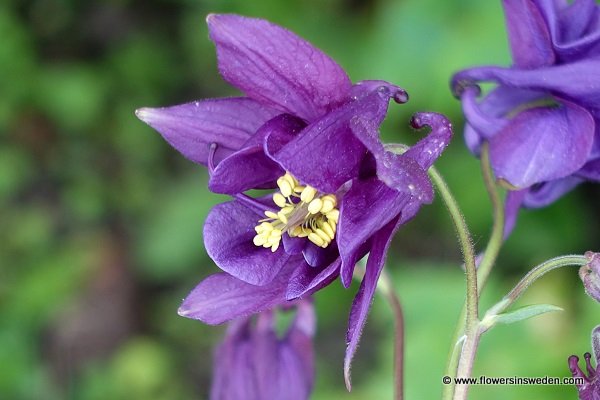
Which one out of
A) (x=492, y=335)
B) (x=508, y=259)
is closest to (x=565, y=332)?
(x=492, y=335)

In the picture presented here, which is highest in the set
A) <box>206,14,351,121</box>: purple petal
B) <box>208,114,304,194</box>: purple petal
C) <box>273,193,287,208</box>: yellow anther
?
<box>206,14,351,121</box>: purple petal

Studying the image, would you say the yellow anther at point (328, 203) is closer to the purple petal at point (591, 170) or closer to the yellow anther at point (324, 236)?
the yellow anther at point (324, 236)

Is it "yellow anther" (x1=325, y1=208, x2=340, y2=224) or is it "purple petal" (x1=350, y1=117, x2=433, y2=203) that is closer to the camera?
"purple petal" (x1=350, y1=117, x2=433, y2=203)

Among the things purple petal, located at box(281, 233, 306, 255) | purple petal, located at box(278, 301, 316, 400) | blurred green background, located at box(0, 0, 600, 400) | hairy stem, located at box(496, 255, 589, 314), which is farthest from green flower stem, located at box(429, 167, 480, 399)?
blurred green background, located at box(0, 0, 600, 400)

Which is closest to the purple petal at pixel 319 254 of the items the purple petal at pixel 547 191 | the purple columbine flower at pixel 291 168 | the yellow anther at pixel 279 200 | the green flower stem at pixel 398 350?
the purple columbine flower at pixel 291 168

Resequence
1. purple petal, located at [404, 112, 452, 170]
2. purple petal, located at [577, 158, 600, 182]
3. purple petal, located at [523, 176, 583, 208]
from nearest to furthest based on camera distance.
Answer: purple petal, located at [404, 112, 452, 170]
purple petal, located at [577, 158, 600, 182]
purple petal, located at [523, 176, 583, 208]

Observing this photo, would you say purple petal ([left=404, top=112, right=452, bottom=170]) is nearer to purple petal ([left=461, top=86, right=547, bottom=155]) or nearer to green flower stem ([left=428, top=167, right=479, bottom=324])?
green flower stem ([left=428, top=167, right=479, bottom=324])

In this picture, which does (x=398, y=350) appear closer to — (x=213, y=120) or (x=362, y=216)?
(x=362, y=216)
